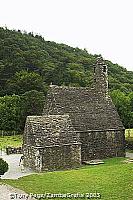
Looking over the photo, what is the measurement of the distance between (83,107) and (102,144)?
13.3 ft

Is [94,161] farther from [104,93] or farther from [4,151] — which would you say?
[4,151]

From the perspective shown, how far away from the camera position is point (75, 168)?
3550 cm

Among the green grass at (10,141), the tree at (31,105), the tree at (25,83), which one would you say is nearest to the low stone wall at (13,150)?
the green grass at (10,141)

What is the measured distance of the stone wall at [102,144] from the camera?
39.1 meters

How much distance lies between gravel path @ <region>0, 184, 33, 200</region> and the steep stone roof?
1431 cm

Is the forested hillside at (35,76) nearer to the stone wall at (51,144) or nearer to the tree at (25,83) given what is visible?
the tree at (25,83)

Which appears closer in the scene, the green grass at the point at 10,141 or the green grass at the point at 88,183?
the green grass at the point at 88,183

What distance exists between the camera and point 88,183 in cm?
2575

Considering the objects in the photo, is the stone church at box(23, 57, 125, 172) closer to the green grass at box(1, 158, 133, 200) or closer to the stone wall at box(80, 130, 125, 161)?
the stone wall at box(80, 130, 125, 161)

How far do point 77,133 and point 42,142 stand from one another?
4797mm

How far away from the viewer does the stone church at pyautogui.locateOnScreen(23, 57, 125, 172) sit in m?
34.9

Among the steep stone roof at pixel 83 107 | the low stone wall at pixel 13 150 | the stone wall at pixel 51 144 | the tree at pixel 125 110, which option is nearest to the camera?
the stone wall at pixel 51 144

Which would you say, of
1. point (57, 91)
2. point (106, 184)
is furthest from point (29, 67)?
point (106, 184)

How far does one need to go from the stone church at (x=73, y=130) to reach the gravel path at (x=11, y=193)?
893 centimetres
